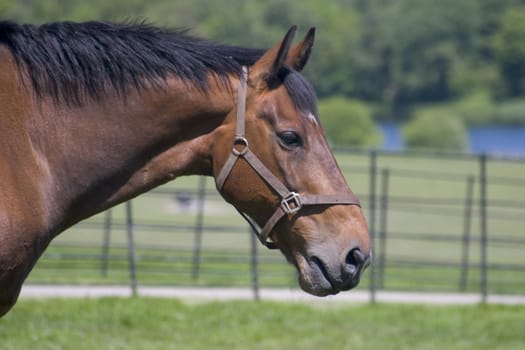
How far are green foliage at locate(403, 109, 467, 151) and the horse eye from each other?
54.8m

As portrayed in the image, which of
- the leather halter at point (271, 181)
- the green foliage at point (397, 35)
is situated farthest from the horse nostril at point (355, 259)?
the green foliage at point (397, 35)

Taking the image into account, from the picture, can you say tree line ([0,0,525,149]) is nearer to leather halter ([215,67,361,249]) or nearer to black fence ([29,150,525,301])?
black fence ([29,150,525,301])

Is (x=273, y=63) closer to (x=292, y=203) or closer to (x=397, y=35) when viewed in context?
(x=292, y=203)

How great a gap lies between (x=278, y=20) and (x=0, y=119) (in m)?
64.2

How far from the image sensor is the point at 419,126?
59.1m

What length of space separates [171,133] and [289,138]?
0.53 meters

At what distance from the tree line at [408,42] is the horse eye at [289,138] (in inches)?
2170

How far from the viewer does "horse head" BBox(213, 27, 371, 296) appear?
3.96 m

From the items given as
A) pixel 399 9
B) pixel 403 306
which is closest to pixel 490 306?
pixel 403 306

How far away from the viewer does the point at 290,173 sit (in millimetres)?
3994

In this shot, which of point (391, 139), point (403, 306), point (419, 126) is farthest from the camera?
point (391, 139)

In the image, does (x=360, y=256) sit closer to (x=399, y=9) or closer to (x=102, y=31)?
(x=102, y=31)

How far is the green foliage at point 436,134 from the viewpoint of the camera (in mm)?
58000

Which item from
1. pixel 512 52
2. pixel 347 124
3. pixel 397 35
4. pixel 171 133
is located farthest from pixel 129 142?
pixel 397 35
